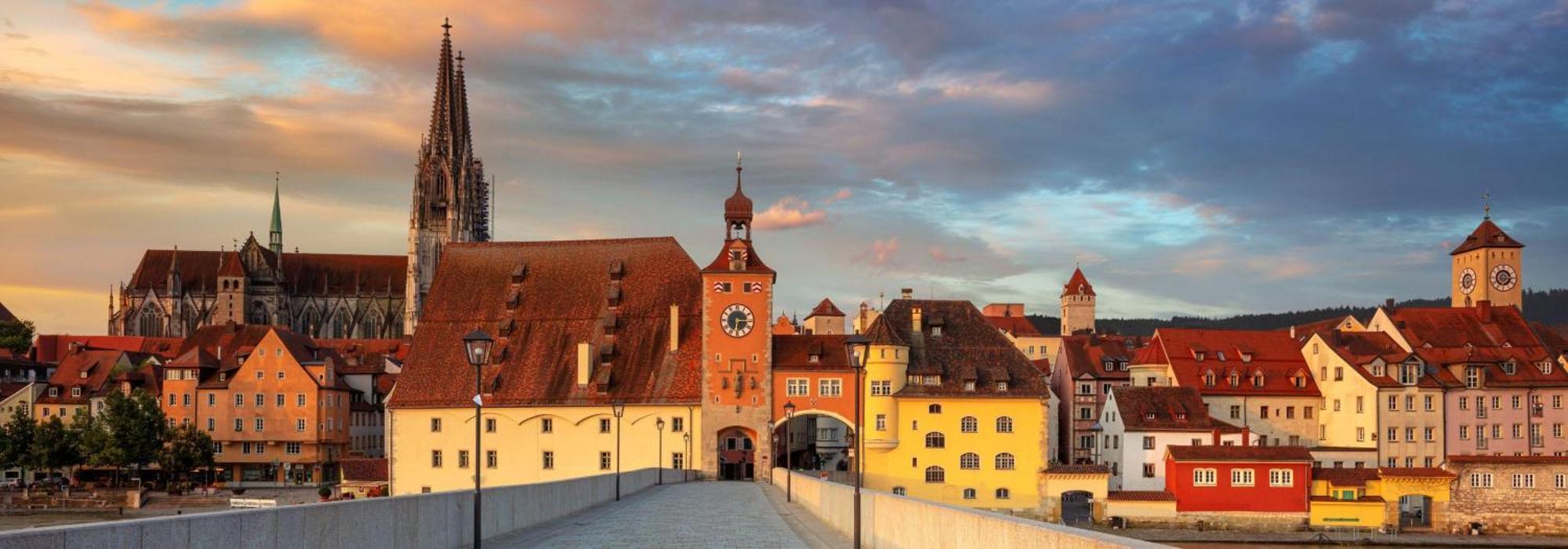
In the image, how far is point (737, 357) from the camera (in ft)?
279

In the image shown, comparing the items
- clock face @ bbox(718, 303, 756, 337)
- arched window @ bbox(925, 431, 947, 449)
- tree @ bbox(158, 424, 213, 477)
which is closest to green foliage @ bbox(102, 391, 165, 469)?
tree @ bbox(158, 424, 213, 477)

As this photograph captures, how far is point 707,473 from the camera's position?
3253 inches

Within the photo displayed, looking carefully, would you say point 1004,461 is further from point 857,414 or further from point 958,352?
point 857,414

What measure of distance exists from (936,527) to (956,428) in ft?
217

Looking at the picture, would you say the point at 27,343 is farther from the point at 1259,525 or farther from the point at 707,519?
the point at 707,519

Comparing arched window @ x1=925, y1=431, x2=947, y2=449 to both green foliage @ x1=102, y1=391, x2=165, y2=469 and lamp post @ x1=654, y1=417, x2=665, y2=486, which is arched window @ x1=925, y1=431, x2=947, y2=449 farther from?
green foliage @ x1=102, y1=391, x2=165, y2=469

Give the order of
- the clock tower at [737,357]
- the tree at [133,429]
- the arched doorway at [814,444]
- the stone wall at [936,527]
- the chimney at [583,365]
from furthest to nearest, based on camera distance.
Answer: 1. the tree at [133,429]
2. the arched doorway at [814,444]
3. the chimney at [583,365]
4. the clock tower at [737,357]
5. the stone wall at [936,527]

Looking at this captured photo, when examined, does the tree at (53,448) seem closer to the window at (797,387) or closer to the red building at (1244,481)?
the window at (797,387)

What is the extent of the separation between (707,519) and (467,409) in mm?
53951

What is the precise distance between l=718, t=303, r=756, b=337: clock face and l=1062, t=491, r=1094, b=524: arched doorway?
1989 centimetres

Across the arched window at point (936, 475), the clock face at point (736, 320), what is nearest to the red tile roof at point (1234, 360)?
the arched window at point (936, 475)

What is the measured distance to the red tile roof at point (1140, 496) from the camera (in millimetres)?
86125

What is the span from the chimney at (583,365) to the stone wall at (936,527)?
5030 cm

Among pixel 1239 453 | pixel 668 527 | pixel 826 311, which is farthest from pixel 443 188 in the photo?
pixel 668 527
